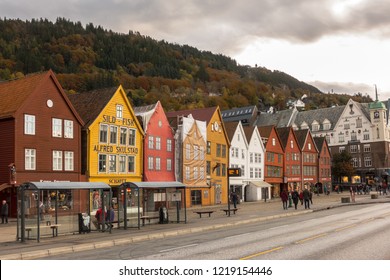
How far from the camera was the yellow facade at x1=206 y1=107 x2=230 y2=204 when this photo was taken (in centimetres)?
6749

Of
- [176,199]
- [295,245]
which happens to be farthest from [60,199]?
[295,245]

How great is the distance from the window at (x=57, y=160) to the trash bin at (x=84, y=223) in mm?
19446

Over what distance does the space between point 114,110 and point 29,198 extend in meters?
28.1

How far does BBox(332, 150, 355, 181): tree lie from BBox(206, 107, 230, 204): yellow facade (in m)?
44.0

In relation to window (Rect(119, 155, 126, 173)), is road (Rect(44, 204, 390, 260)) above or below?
below

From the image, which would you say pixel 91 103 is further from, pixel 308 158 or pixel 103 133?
pixel 308 158

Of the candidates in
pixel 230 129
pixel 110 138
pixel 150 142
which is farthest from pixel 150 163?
pixel 230 129

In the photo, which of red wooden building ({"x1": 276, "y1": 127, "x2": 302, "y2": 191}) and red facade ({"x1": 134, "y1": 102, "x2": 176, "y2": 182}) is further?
red wooden building ({"x1": 276, "y1": 127, "x2": 302, "y2": 191})

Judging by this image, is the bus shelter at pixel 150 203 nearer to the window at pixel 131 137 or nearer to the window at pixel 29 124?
the window at pixel 29 124

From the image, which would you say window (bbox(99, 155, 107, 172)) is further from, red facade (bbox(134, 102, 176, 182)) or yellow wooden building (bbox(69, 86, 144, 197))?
red facade (bbox(134, 102, 176, 182))

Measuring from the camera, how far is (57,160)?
4625 centimetres

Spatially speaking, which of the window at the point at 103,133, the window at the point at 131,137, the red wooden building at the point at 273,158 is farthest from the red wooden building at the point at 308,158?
the window at the point at 103,133

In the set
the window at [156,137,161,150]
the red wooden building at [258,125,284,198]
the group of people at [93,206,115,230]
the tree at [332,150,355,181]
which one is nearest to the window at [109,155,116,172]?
the window at [156,137,161,150]

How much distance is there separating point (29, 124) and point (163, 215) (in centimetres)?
1728
